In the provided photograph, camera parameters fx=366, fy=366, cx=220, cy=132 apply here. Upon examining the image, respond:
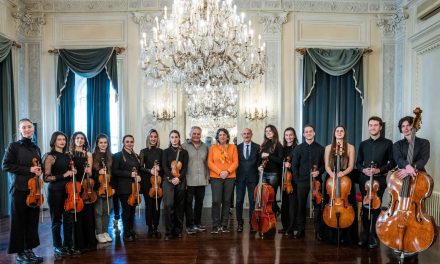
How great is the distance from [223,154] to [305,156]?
100cm

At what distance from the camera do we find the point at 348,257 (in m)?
3.74

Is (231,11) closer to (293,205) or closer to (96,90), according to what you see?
(293,205)

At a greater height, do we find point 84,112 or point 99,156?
point 84,112

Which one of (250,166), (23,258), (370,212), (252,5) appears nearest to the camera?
(23,258)

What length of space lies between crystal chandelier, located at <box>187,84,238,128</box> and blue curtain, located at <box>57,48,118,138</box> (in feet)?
4.96

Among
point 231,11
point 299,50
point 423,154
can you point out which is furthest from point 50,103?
point 423,154

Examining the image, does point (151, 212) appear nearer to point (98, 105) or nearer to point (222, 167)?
point (222, 167)

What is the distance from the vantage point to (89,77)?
639cm

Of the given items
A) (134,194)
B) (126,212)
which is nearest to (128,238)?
(126,212)

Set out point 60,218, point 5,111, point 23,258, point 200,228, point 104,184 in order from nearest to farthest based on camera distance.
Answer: point 23,258 < point 60,218 < point 104,184 < point 200,228 < point 5,111

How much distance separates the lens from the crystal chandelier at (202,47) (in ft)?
12.6

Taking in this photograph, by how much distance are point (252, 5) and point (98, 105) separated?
3233 mm

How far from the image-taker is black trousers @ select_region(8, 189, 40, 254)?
11.4 feet

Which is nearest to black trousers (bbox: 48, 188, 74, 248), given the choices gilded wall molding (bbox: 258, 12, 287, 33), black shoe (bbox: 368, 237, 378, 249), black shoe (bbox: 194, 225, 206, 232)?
black shoe (bbox: 194, 225, 206, 232)
